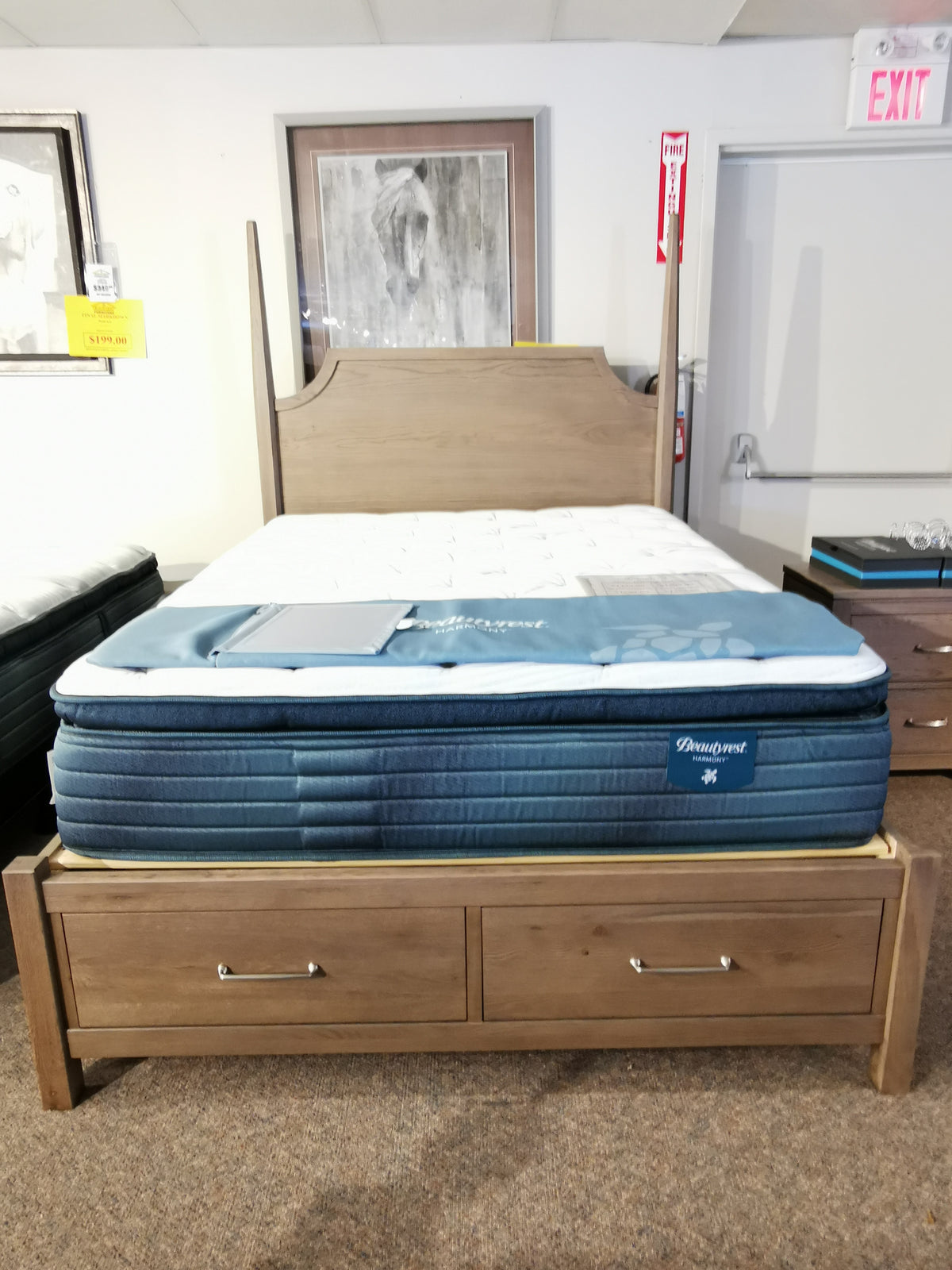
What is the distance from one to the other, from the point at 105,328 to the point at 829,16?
2359mm

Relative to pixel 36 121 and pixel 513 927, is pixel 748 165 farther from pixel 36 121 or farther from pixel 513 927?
pixel 513 927

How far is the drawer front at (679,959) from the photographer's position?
121 centimetres

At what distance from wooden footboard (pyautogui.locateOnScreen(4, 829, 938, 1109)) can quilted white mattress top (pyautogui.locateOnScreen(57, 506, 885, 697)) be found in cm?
27

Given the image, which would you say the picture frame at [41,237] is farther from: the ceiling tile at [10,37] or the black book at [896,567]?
the black book at [896,567]

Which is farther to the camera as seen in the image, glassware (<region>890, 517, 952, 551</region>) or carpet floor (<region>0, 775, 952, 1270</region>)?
glassware (<region>890, 517, 952, 551</region>)

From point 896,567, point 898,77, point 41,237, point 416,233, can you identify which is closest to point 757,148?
point 898,77

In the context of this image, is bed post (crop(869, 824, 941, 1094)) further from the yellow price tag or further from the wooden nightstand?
the yellow price tag

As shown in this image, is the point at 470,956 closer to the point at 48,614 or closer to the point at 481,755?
the point at 481,755

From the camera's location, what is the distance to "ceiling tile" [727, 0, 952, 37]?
236cm

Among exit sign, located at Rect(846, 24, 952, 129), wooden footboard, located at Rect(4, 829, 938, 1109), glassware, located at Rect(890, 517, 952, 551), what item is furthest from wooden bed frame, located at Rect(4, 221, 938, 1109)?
exit sign, located at Rect(846, 24, 952, 129)

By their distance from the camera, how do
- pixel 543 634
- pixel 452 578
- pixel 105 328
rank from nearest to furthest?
pixel 543 634
pixel 452 578
pixel 105 328

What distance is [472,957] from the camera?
123 centimetres

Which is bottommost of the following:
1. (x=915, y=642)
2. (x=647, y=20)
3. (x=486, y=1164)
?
(x=486, y=1164)

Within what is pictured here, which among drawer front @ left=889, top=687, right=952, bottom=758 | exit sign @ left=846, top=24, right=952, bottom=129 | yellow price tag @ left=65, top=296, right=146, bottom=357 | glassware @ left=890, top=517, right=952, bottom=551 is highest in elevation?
exit sign @ left=846, top=24, right=952, bottom=129
